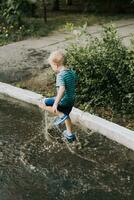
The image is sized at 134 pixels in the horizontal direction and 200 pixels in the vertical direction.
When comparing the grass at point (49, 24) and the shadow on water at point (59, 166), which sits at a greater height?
the shadow on water at point (59, 166)

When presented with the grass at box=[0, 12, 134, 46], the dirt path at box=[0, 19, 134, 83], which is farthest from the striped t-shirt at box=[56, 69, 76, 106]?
the grass at box=[0, 12, 134, 46]

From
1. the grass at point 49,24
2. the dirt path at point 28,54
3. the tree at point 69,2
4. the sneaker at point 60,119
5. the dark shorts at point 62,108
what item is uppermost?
the dark shorts at point 62,108

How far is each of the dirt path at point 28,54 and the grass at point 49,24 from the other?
430 mm

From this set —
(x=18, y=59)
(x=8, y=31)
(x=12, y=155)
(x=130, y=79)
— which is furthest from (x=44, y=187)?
(x=8, y=31)

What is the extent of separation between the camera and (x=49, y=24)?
14617mm

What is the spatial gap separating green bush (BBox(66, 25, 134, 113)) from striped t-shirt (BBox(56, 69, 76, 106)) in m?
1.02

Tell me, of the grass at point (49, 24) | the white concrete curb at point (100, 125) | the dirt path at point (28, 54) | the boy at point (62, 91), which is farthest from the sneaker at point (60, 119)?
the grass at point (49, 24)

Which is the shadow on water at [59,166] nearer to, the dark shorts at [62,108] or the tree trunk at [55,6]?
the dark shorts at [62,108]

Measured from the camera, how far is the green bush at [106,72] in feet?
25.3

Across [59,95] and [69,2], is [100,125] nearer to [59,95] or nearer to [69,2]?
[59,95]

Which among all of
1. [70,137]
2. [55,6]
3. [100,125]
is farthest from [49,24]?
[70,137]

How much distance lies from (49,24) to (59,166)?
28.9ft

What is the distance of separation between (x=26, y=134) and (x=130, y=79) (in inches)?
68.0

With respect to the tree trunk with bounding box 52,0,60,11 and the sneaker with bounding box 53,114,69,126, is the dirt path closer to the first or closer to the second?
the sneaker with bounding box 53,114,69,126
